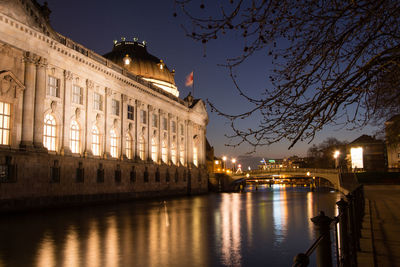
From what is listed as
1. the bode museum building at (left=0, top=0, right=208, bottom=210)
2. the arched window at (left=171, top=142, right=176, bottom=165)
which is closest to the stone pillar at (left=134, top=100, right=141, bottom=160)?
the bode museum building at (left=0, top=0, right=208, bottom=210)

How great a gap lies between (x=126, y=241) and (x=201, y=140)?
67304 mm

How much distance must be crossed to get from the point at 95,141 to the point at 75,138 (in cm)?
440

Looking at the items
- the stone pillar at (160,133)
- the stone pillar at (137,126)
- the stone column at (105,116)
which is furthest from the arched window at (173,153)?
the stone column at (105,116)

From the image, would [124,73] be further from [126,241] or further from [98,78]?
[126,241]

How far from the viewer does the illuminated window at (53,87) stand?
4172cm

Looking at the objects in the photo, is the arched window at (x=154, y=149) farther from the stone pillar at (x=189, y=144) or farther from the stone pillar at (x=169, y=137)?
the stone pillar at (x=189, y=144)

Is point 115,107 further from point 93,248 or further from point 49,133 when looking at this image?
point 93,248

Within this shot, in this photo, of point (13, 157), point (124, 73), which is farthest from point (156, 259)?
point (124, 73)

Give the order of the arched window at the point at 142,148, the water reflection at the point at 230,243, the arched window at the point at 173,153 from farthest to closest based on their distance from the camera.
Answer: the arched window at the point at 173,153 < the arched window at the point at 142,148 < the water reflection at the point at 230,243

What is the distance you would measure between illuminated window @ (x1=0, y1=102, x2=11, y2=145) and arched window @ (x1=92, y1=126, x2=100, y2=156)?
47.9ft

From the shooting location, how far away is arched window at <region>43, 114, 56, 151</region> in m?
40.7

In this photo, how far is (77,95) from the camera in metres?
46.6

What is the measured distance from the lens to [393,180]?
73.8 meters

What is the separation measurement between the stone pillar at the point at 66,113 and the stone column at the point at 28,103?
550 cm
